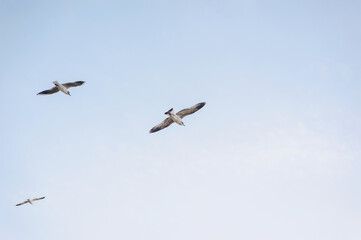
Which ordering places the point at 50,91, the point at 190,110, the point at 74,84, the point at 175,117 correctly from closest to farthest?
the point at 175,117 < the point at 190,110 < the point at 74,84 < the point at 50,91

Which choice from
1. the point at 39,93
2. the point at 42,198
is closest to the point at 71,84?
the point at 39,93

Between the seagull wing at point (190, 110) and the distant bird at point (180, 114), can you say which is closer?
the distant bird at point (180, 114)

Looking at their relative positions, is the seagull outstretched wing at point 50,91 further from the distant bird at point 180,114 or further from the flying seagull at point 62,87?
the distant bird at point 180,114

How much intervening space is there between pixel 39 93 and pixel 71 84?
432cm

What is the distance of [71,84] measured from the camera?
44031 mm

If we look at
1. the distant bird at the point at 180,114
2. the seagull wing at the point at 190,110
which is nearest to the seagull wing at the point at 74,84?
the distant bird at the point at 180,114

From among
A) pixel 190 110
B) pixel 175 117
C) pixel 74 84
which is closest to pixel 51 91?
pixel 74 84

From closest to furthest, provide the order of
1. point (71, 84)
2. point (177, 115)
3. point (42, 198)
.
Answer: point (177, 115) < point (71, 84) < point (42, 198)

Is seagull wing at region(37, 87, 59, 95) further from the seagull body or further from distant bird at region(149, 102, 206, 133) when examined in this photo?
the seagull body

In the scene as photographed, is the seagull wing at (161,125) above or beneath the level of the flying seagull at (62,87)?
beneath

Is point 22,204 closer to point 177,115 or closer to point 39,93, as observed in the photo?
point 39,93

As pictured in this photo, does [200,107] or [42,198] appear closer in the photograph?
[200,107]

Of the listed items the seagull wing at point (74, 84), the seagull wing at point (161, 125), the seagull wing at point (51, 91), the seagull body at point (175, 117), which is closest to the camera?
the seagull body at point (175, 117)

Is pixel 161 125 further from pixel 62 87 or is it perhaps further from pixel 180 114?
pixel 62 87
